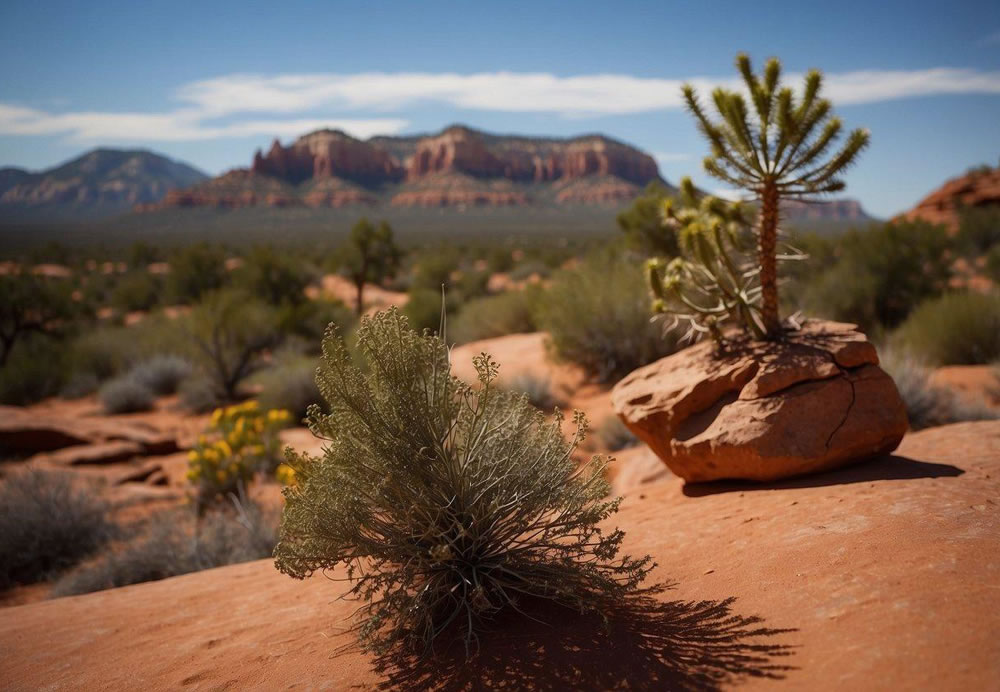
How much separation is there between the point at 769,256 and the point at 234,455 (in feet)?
22.6

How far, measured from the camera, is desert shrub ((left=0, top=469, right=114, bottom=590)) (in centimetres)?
680

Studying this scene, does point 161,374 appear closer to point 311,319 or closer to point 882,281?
point 311,319

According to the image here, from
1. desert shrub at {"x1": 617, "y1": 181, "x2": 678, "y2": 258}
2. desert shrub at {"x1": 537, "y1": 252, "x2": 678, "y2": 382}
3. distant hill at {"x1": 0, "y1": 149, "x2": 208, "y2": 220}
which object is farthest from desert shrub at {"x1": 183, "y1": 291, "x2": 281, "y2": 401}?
distant hill at {"x1": 0, "y1": 149, "x2": 208, "y2": 220}

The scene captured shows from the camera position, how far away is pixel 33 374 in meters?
15.7

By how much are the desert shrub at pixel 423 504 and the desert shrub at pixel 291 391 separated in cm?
964

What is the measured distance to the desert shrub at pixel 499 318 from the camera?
1758cm

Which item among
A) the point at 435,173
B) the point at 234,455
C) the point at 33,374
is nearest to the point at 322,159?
the point at 435,173

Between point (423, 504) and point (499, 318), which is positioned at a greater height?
point (423, 504)

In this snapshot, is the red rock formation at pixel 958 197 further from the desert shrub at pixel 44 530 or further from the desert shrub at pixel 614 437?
the desert shrub at pixel 44 530

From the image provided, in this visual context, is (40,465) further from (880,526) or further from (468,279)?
(468,279)

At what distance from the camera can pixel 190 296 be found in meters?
27.1

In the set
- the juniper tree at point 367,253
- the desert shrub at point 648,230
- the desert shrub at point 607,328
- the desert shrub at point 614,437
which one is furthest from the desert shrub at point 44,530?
the juniper tree at point 367,253

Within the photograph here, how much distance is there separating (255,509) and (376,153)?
125m

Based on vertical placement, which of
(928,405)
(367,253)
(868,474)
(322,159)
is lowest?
(928,405)
